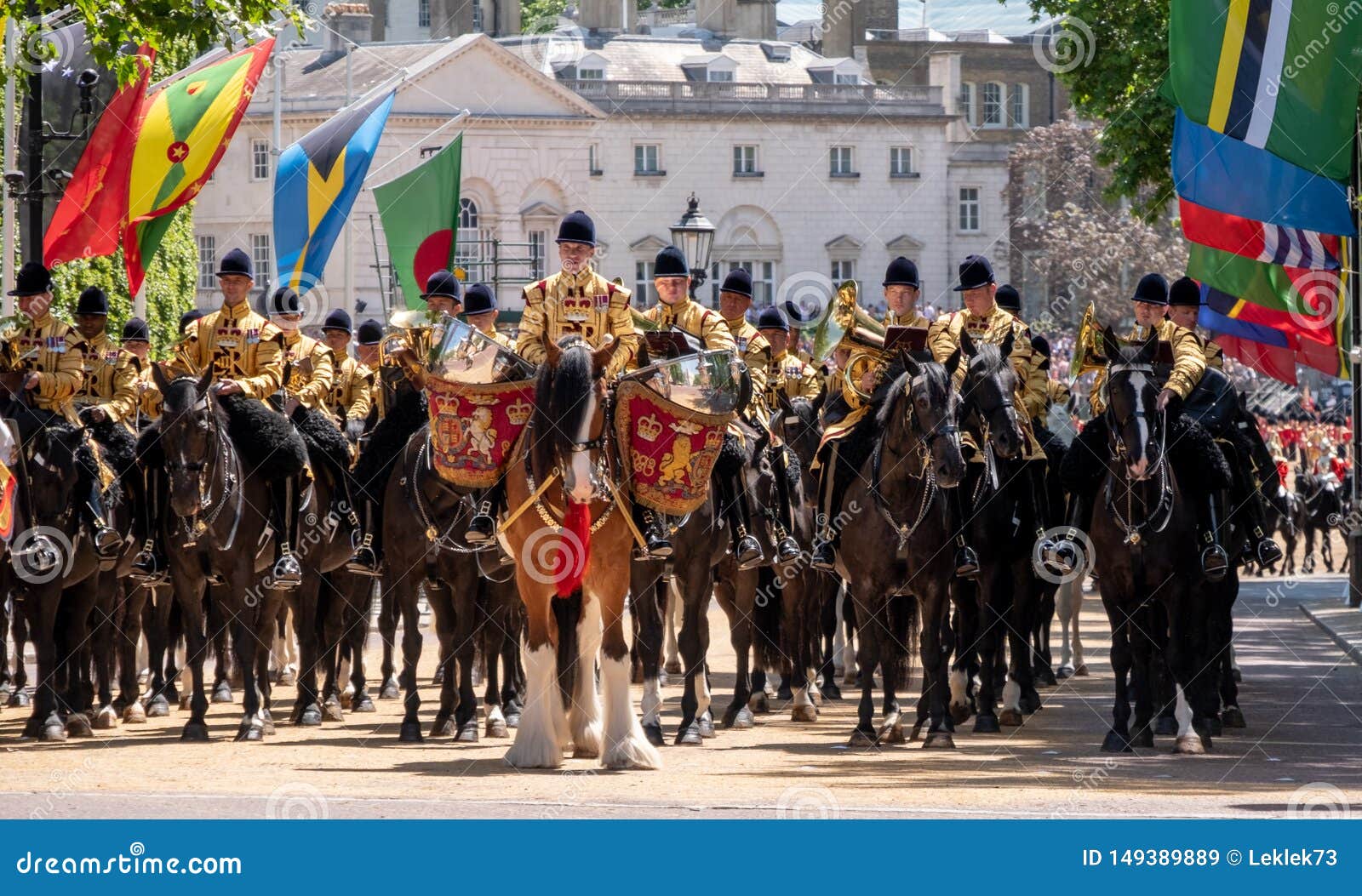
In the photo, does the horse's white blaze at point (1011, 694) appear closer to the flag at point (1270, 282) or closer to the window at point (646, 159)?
the flag at point (1270, 282)

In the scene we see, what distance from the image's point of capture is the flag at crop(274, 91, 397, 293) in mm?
23734

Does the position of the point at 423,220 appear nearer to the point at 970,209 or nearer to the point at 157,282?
the point at 157,282

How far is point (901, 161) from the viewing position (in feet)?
329

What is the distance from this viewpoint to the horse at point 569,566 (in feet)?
43.1

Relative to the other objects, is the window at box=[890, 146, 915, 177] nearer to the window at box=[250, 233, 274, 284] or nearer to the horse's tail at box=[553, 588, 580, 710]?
the window at box=[250, 233, 274, 284]

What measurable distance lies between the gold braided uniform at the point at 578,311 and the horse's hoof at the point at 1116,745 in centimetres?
385

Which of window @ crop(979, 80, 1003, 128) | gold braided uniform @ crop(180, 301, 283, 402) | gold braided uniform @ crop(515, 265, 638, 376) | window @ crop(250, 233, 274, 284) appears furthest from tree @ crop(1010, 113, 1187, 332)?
gold braided uniform @ crop(515, 265, 638, 376)

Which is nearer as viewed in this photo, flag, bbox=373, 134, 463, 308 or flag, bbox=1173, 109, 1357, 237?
flag, bbox=1173, 109, 1357, 237

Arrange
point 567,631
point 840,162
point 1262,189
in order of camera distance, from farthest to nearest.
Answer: point 840,162 → point 1262,189 → point 567,631

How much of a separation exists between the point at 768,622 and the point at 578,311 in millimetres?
4144

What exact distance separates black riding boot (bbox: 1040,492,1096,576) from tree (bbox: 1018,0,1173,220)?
13.8 m

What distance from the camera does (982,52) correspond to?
118812 millimetres

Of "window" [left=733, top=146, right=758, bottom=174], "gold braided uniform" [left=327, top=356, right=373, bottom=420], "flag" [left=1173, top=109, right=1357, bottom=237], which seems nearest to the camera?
"gold braided uniform" [left=327, top=356, right=373, bottom=420]

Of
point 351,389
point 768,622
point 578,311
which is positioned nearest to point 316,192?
point 351,389
